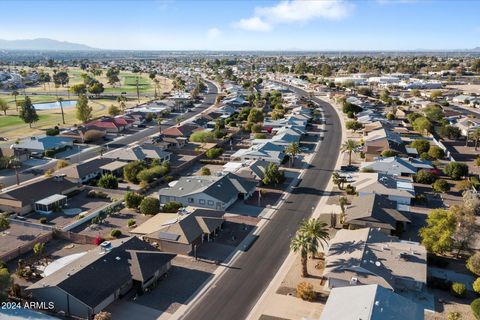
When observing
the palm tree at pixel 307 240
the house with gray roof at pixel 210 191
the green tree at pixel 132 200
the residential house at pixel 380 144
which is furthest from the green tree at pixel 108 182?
the residential house at pixel 380 144

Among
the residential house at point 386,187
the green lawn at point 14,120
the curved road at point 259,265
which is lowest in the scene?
the curved road at point 259,265

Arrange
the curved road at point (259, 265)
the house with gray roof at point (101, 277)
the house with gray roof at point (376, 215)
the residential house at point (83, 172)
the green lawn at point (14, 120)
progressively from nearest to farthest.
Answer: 1. the house with gray roof at point (101, 277)
2. the curved road at point (259, 265)
3. the house with gray roof at point (376, 215)
4. the residential house at point (83, 172)
5. the green lawn at point (14, 120)

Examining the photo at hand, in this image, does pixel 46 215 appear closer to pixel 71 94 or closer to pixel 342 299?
pixel 342 299

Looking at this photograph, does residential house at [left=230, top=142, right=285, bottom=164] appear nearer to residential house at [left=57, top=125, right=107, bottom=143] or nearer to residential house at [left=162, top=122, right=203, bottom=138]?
residential house at [left=162, top=122, right=203, bottom=138]

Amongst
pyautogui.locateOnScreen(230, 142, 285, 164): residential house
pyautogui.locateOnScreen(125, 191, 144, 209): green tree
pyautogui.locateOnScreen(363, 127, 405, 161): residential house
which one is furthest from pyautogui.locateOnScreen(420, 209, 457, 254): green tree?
pyautogui.locateOnScreen(363, 127, 405, 161): residential house

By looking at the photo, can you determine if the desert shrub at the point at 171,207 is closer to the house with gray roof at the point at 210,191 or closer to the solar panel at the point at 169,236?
the house with gray roof at the point at 210,191

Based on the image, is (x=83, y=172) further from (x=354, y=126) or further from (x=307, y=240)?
(x=354, y=126)

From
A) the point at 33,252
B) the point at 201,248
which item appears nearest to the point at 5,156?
the point at 33,252
